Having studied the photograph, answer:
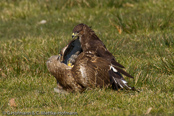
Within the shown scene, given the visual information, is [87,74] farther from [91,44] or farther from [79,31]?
[79,31]

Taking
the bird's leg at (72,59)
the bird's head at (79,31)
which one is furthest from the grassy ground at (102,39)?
the bird's head at (79,31)

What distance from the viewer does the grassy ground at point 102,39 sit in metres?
5.14

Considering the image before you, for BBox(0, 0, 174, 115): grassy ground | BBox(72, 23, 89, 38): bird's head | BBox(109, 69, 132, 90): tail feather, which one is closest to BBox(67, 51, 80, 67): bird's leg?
BBox(72, 23, 89, 38): bird's head

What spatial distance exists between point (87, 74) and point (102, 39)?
10.2ft

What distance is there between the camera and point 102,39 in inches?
338

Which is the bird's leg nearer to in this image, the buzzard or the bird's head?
the buzzard

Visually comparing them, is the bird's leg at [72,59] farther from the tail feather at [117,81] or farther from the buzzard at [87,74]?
the tail feather at [117,81]

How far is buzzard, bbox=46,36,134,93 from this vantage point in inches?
221

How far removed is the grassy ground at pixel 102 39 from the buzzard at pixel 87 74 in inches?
6.1

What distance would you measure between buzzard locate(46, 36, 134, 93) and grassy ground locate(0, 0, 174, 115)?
0.51 feet

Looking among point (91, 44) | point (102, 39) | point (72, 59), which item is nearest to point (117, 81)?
point (91, 44)

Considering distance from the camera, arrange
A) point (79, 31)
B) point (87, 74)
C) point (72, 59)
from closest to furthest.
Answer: point (87, 74), point (79, 31), point (72, 59)

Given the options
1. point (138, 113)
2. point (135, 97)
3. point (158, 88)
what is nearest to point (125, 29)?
point (158, 88)

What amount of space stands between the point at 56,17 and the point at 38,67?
4683 millimetres
